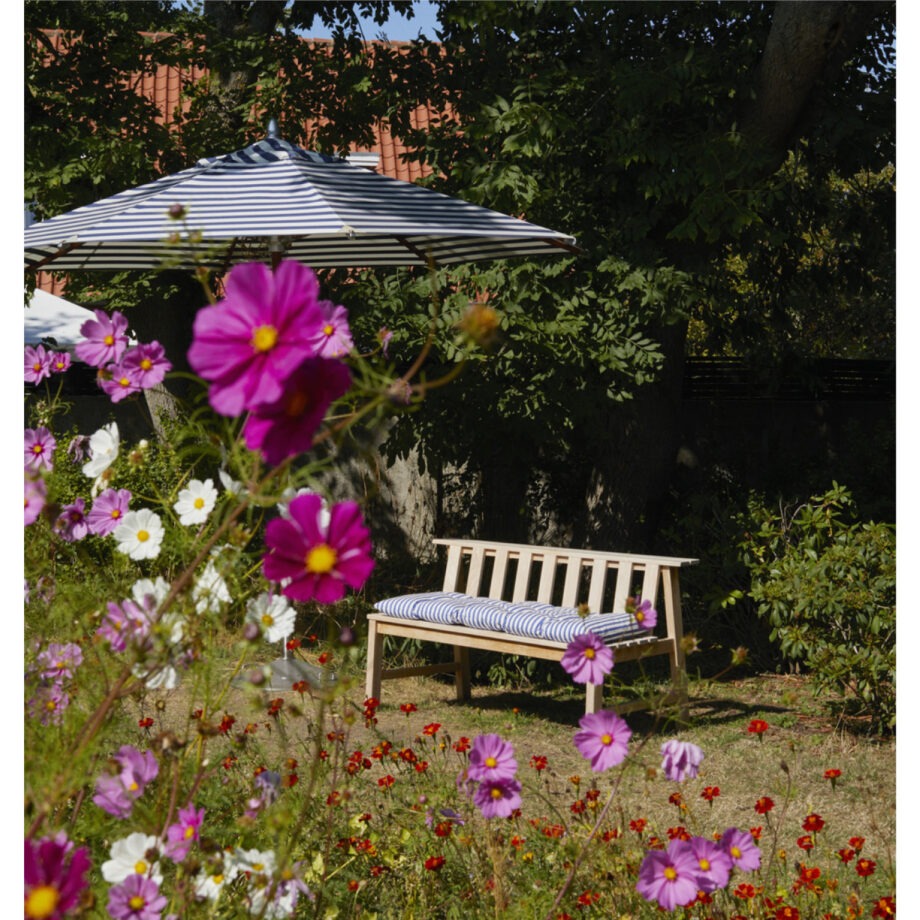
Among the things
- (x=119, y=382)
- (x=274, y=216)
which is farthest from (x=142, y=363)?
(x=274, y=216)

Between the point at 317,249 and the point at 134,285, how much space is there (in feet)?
5.75

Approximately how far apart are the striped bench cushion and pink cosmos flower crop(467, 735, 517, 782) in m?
2.77

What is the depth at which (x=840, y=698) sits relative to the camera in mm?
5484

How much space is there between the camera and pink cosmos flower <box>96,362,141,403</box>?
1684 mm

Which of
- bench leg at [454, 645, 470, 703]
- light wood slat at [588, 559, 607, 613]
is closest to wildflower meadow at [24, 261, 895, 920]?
light wood slat at [588, 559, 607, 613]

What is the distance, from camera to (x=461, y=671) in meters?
5.64

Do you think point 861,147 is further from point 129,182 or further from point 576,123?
point 129,182

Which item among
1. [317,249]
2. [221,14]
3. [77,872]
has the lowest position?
[77,872]

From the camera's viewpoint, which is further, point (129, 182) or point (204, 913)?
point (129, 182)

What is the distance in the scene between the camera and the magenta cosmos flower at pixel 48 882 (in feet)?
3.19

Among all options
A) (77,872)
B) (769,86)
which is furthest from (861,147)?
(77,872)

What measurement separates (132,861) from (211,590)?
→ 349 millimetres

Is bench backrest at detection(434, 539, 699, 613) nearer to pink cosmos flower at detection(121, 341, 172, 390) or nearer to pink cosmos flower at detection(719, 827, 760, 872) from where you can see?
pink cosmos flower at detection(719, 827, 760, 872)

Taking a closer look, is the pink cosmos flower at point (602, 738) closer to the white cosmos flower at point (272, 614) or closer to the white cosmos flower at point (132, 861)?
the white cosmos flower at point (272, 614)
